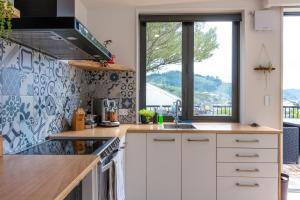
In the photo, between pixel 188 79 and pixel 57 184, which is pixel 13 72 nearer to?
pixel 57 184

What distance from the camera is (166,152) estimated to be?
2.96 m

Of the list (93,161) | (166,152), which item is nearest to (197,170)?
(166,152)

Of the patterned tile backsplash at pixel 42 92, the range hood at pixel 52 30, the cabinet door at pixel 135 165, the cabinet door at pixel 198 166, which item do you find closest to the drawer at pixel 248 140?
the cabinet door at pixel 198 166

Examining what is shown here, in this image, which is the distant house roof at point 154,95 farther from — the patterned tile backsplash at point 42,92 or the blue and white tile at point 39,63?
the blue and white tile at point 39,63

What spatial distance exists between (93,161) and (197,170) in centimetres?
163

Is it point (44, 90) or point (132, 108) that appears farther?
point (132, 108)

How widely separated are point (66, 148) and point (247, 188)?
188 cm

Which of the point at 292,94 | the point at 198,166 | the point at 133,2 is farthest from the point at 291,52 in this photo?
the point at 133,2

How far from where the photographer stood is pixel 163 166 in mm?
2957

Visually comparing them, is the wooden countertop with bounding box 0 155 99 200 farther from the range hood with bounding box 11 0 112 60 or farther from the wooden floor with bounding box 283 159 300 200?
the wooden floor with bounding box 283 159 300 200

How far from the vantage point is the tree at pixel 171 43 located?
369 centimetres

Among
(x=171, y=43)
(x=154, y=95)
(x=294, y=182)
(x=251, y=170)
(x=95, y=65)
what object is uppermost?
(x=171, y=43)

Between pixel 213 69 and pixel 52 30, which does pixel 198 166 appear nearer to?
pixel 213 69

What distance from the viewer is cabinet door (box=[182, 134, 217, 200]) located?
2908 millimetres
